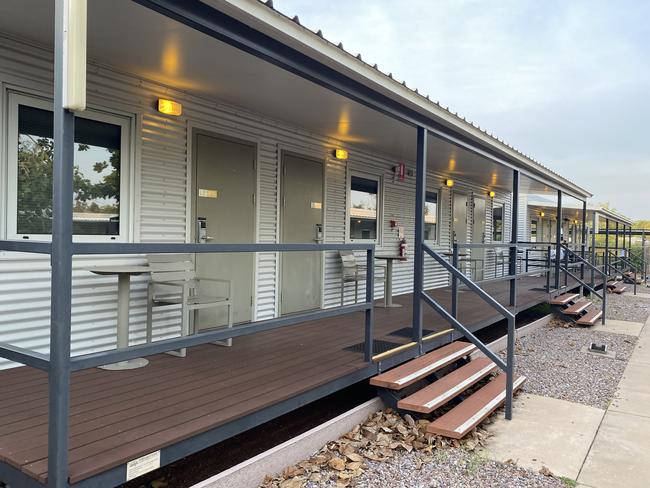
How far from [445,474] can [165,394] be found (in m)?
1.69

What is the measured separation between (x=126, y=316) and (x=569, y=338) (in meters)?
5.98

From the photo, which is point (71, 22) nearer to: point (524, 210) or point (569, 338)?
point (569, 338)

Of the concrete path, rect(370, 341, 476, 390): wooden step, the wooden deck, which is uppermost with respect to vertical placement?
the wooden deck

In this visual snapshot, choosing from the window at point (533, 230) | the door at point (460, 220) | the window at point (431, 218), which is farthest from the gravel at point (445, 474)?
the window at point (533, 230)

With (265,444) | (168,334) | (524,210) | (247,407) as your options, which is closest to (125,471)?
(247,407)

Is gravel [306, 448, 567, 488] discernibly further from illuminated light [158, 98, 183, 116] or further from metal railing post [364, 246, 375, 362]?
illuminated light [158, 98, 183, 116]

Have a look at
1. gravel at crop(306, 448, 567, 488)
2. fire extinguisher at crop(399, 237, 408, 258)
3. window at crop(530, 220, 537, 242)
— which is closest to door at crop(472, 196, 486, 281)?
fire extinguisher at crop(399, 237, 408, 258)

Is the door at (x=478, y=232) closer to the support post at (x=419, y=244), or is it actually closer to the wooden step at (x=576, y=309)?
the wooden step at (x=576, y=309)

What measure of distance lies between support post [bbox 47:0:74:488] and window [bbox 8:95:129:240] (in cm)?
172

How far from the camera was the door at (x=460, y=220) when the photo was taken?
9578 millimetres

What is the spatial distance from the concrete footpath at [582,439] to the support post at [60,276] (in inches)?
98.7

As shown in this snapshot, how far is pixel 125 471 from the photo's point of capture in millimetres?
2062

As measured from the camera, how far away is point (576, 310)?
795cm

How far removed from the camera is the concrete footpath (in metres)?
2.99
